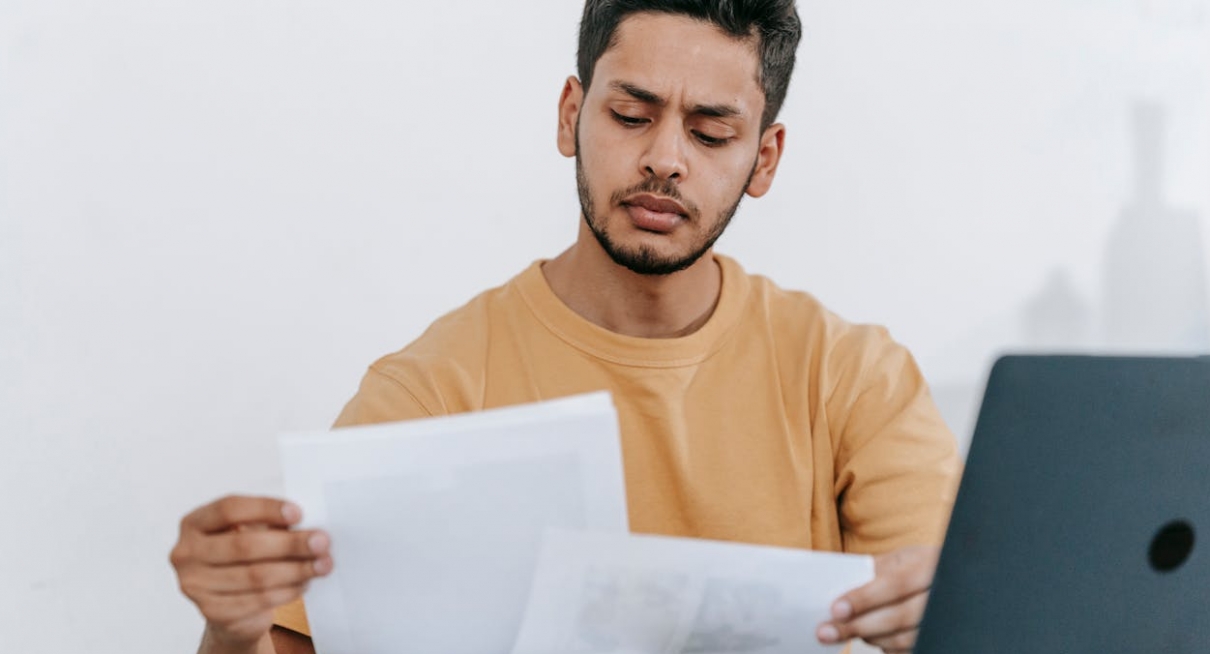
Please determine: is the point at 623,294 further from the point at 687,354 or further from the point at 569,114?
the point at 569,114

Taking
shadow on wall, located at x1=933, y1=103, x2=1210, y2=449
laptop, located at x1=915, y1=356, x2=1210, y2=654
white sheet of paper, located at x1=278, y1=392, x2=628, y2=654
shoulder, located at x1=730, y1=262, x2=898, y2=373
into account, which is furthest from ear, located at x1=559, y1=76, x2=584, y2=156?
shadow on wall, located at x1=933, y1=103, x2=1210, y2=449

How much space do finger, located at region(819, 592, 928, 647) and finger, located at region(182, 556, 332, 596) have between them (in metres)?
0.32

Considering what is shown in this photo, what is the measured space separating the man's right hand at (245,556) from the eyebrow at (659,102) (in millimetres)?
548

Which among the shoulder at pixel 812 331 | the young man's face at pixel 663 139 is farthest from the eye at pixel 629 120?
the shoulder at pixel 812 331

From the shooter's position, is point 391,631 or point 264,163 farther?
point 264,163

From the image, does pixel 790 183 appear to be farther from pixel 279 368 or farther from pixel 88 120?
pixel 88 120

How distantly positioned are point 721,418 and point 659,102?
30cm

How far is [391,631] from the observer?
906mm

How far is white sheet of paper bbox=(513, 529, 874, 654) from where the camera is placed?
0.82m

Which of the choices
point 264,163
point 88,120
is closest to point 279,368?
point 264,163

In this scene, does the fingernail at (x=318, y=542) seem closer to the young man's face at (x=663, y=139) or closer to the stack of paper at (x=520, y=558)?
the stack of paper at (x=520, y=558)

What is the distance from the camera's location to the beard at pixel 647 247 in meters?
1.21

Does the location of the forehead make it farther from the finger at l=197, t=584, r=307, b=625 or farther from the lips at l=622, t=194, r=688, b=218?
the finger at l=197, t=584, r=307, b=625

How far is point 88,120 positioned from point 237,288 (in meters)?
0.24
